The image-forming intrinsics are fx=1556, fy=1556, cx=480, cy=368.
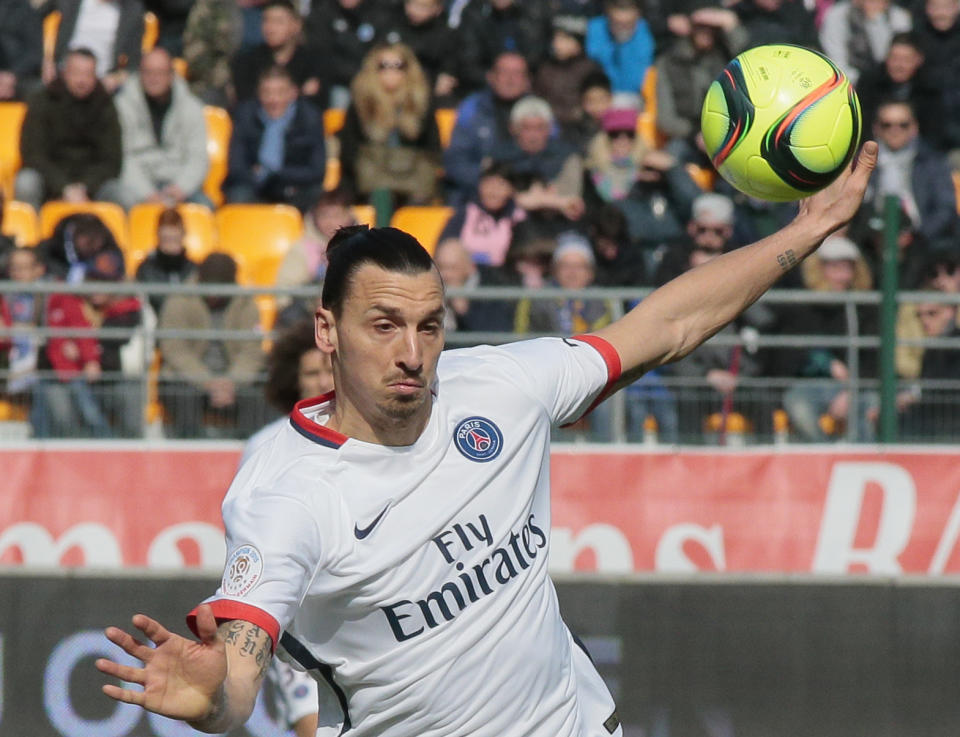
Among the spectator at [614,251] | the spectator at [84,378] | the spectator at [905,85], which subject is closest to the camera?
the spectator at [84,378]

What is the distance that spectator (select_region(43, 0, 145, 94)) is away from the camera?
1288cm

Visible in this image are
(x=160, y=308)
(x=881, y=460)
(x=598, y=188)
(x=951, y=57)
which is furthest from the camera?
(x=951, y=57)

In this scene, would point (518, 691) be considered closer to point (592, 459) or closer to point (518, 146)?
point (592, 459)

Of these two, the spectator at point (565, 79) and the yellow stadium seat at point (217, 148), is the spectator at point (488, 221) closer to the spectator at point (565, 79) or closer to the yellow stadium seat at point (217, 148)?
the spectator at point (565, 79)

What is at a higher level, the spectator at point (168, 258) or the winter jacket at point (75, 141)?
the winter jacket at point (75, 141)

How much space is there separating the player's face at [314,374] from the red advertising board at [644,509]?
7.38 feet

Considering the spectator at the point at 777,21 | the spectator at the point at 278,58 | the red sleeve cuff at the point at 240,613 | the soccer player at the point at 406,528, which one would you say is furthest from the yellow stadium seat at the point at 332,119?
the red sleeve cuff at the point at 240,613

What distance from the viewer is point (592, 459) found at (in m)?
8.65

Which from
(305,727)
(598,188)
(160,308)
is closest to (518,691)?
(305,727)

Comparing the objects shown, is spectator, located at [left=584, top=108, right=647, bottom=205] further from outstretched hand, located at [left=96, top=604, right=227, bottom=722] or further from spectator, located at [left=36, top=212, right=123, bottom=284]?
Answer: outstretched hand, located at [left=96, top=604, right=227, bottom=722]

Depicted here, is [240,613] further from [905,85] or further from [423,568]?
[905,85]

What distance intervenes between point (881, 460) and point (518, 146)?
4.37 metres

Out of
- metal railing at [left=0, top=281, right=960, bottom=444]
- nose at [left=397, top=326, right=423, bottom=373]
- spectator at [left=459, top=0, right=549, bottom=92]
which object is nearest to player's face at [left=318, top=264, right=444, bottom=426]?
nose at [left=397, top=326, right=423, bottom=373]

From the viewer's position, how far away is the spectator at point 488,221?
1084 centimetres
